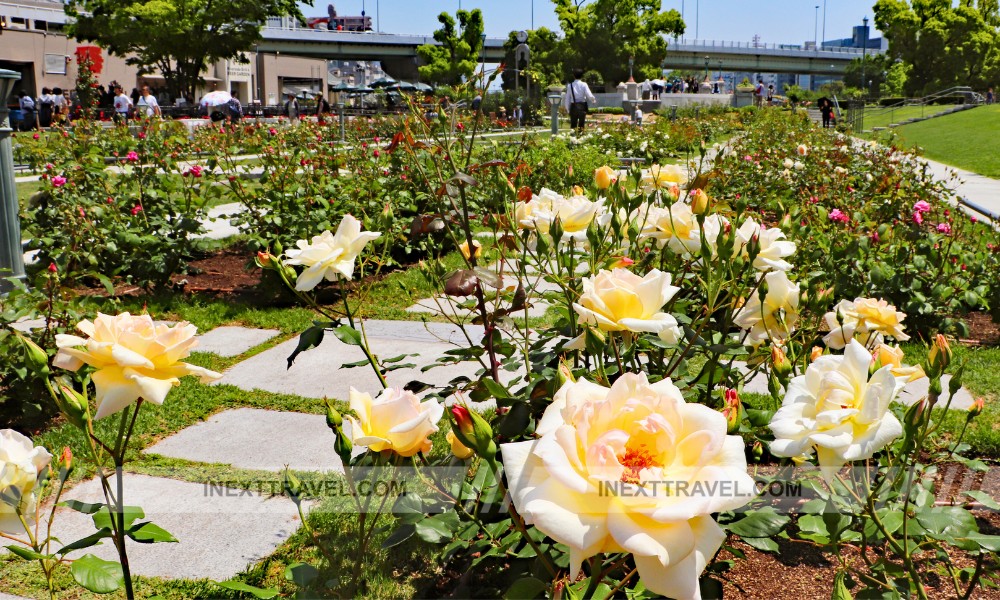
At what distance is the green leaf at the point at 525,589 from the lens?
103 centimetres

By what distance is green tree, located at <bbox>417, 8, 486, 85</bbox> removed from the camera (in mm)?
64375

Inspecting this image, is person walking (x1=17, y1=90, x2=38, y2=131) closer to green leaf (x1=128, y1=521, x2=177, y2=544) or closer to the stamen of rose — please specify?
green leaf (x1=128, y1=521, x2=177, y2=544)

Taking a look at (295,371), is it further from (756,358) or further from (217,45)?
(217,45)

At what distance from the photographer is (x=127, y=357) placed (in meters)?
1.09

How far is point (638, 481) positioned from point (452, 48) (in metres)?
67.2

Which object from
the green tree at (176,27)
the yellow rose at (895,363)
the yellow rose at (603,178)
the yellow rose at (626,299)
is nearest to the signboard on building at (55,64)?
the green tree at (176,27)

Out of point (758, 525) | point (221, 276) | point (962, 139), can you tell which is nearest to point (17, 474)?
point (758, 525)

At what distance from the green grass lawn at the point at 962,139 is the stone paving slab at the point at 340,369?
7.88 meters

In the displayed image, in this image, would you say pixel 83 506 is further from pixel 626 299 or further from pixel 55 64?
pixel 55 64

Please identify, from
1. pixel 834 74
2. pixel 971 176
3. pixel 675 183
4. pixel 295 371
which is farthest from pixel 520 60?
pixel 834 74

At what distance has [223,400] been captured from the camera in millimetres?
3496

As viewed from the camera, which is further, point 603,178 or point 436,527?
point 603,178

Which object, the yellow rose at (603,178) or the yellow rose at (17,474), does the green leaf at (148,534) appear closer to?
the yellow rose at (17,474)

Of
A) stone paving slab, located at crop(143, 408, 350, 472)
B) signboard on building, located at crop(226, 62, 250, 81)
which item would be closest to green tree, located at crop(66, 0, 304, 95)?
signboard on building, located at crop(226, 62, 250, 81)
